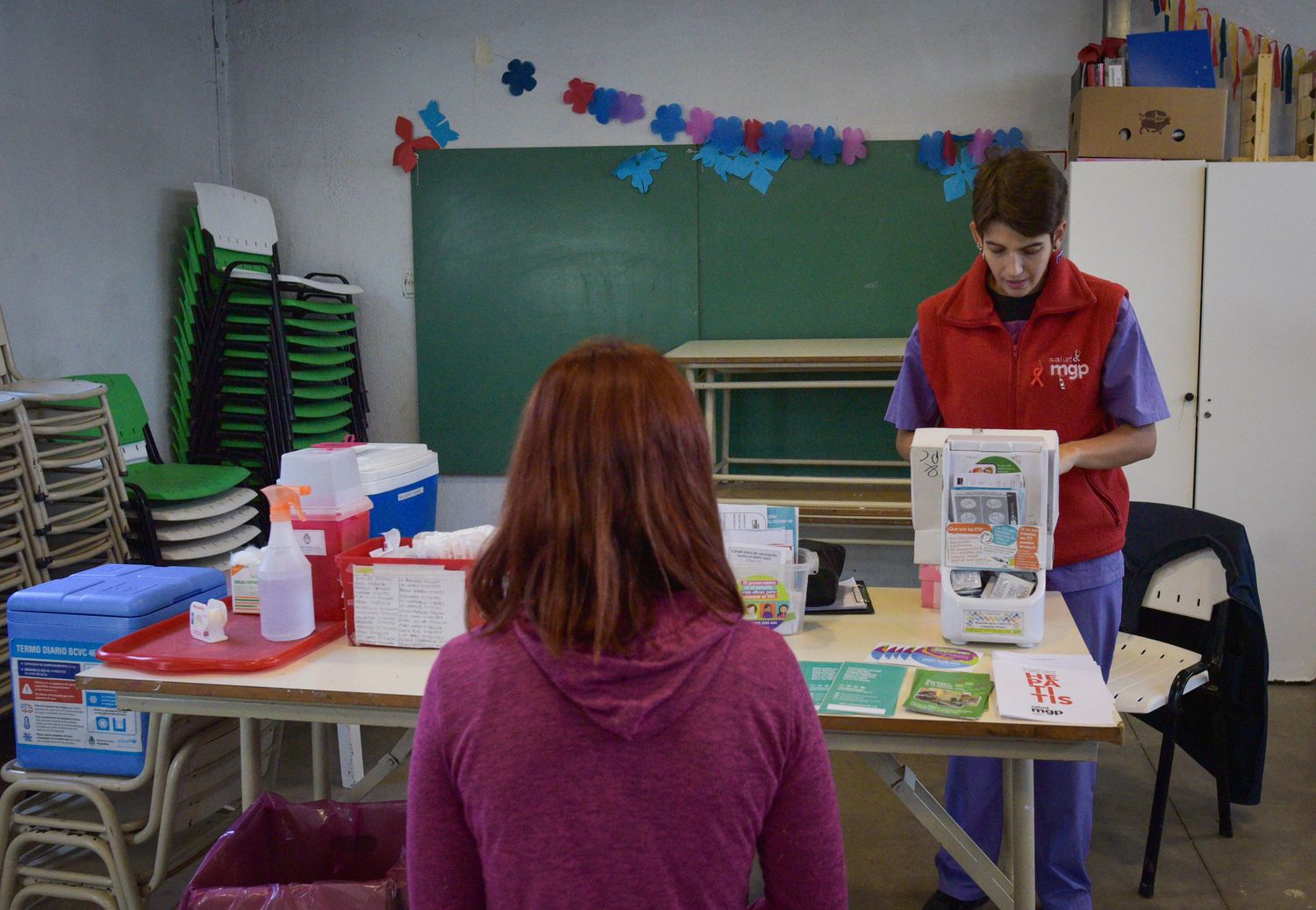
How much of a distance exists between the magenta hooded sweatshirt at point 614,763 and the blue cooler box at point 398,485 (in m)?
1.29

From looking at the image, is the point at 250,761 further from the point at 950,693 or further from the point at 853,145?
the point at 853,145

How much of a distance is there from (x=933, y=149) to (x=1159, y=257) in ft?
3.22

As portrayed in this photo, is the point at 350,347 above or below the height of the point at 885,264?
below

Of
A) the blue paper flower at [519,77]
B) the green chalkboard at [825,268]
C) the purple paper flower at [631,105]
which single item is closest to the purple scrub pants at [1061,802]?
the green chalkboard at [825,268]

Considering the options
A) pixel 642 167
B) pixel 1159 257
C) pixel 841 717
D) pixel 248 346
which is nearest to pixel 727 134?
pixel 642 167

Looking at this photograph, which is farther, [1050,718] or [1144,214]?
[1144,214]

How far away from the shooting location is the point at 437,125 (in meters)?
4.62

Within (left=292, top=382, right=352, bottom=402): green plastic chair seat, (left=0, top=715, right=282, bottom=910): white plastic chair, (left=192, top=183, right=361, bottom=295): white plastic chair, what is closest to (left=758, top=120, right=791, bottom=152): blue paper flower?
(left=192, top=183, right=361, bottom=295): white plastic chair

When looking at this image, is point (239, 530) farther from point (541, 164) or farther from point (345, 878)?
point (345, 878)

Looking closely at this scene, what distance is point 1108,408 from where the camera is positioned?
209 centimetres

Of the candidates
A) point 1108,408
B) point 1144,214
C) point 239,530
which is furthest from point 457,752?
point 1144,214

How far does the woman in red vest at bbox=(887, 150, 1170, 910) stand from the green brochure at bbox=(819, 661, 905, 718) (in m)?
0.54

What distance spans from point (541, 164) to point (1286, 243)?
2792mm

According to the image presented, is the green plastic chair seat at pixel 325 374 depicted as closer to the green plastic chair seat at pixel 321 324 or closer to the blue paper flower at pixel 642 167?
the green plastic chair seat at pixel 321 324
